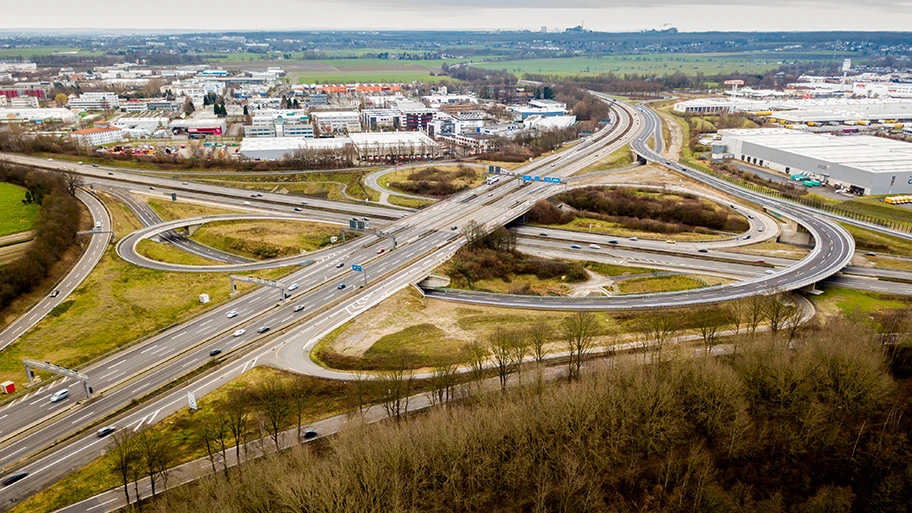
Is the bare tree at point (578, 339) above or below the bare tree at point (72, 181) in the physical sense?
below

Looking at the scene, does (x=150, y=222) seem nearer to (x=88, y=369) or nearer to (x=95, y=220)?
(x=95, y=220)

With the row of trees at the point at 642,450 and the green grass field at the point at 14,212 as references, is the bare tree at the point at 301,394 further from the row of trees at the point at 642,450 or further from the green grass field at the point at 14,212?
the green grass field at the point at 14,212

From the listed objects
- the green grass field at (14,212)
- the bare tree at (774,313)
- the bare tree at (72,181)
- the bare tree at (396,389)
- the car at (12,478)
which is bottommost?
the car at (12,478)

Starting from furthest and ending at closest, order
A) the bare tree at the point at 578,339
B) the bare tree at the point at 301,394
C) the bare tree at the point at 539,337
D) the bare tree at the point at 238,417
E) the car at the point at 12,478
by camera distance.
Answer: the bare tree at the point at 539,337 < the bare tree at the point at 578,339 < the bare tree at the point at 301,394 < the bare tree at the point at 238,417 < the car at the point at 12,478

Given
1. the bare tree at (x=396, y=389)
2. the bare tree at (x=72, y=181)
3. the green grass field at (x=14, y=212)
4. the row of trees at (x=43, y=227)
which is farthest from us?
the bare tree at (x=72, y=181)

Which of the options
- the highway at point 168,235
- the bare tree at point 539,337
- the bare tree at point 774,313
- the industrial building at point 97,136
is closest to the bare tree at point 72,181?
the highway at point 168,235

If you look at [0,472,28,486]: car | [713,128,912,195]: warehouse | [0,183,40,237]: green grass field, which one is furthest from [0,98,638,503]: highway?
[713,128,912,195]: warehouse

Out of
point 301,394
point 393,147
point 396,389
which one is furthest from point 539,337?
point 393,147

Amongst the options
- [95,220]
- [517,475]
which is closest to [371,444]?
[517,475]
